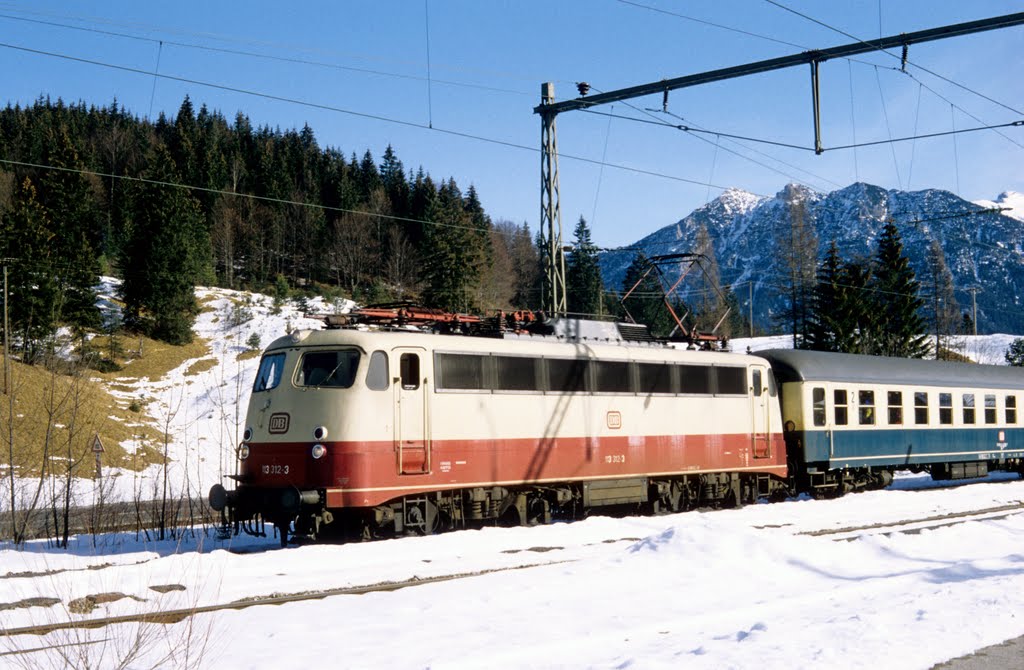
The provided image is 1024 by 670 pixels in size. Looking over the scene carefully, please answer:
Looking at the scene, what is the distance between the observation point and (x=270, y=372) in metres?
15.4

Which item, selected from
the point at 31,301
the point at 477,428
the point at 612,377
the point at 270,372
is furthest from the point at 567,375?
the point at 31,301

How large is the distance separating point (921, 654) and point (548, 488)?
10053 mm

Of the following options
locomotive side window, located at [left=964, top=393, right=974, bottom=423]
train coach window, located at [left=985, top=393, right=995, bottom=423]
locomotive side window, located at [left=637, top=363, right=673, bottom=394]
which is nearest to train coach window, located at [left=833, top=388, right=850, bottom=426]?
locomotive side window, located at [left=964, top=393, right=974, bottom=423]

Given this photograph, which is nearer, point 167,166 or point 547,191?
point 547,191

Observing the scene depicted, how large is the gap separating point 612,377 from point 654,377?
4.24 ft

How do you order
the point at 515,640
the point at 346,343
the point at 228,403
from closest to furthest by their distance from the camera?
1. the point at 515,640
2. the point at 346,343
3. the point at 228,403

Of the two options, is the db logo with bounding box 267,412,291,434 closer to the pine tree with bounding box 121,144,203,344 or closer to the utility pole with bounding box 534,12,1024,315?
the utility pole with bounding box 534,12,1024,315

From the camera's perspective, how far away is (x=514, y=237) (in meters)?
135

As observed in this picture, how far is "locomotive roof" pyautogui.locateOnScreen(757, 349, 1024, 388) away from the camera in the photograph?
77.7 feet

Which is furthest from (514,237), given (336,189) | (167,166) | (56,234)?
(56,234)

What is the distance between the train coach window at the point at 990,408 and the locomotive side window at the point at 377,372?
21.7 meters

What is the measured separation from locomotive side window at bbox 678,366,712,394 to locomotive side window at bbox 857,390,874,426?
6180mm

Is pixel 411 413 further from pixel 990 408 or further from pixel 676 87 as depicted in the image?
pixel 990 408

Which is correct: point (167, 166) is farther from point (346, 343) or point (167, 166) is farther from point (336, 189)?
point (346, 343)
